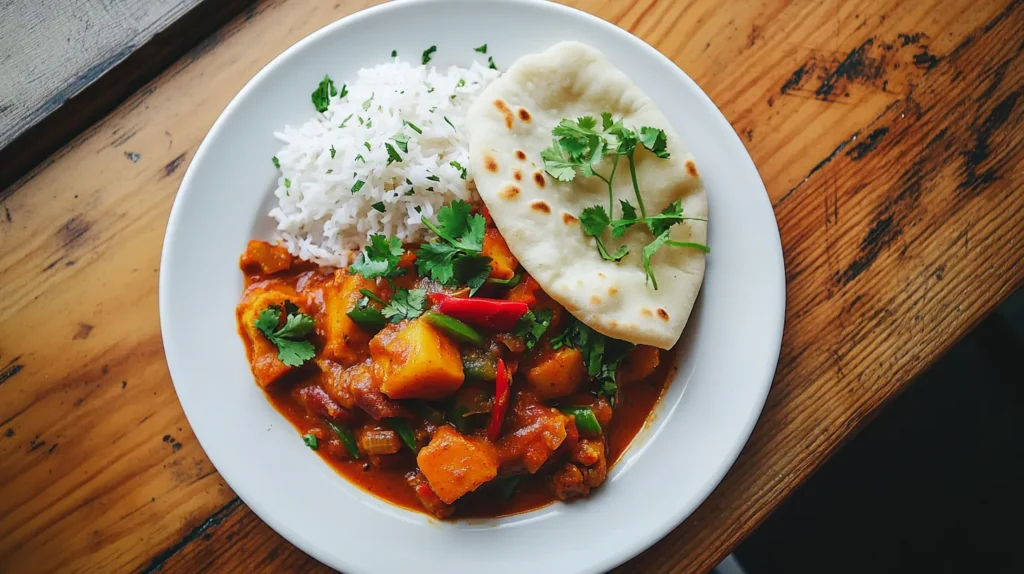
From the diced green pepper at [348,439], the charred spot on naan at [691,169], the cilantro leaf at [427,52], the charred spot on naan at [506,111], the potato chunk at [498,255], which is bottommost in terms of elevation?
the diced green pepper at [348,439]

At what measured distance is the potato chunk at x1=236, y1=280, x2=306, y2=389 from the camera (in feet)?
8.77

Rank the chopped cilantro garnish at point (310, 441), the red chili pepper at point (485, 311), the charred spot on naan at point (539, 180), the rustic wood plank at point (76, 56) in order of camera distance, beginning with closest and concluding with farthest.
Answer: the red chili pepper at point (485, 311)
the charred spot on naan at point (539, 180)
the chopped cilantro garnish at point (310, 441)
the rustic wood plank at point (76, 56)

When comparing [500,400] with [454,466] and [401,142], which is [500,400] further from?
[401,142]

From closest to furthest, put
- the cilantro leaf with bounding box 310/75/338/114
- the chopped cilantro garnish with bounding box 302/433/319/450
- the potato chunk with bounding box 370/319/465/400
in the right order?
the potato chunk with bounding box 370/319/465/400
the chopped cilantro garnish with bounding box 302/433/319/450
the cilantro leaf with bounding box 310/75/338/114

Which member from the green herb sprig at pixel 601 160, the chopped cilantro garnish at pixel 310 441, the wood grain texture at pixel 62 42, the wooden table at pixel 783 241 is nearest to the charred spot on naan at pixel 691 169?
the green herb sprig at pixel 601 160

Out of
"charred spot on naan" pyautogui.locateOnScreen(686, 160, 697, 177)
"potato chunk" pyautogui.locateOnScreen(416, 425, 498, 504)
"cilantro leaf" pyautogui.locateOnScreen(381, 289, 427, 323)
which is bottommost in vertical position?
"potato chunk" pyautogui.locateOnScreen(416, 425, 498, 504)

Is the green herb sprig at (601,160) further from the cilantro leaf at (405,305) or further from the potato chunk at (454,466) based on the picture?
the potato chunk at (454,466)

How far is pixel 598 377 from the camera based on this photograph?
8.74ft

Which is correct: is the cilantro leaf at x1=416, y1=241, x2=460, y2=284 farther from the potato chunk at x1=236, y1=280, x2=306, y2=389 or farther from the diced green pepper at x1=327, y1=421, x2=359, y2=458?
the diced green pepper at x1=327, y1=421, x2=359, y2=458

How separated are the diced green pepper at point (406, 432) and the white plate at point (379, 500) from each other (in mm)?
290

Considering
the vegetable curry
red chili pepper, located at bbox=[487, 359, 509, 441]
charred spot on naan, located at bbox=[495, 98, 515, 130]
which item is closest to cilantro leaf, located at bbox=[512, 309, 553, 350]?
the vegetable curry

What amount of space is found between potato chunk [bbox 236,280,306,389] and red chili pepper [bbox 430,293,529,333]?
0.67 metres

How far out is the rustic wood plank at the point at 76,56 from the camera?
3094 mm

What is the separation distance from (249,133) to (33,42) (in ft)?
4.12
